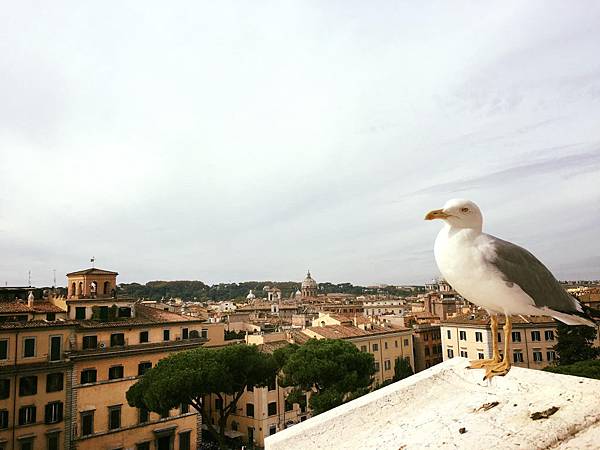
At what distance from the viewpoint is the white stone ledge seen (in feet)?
12.4

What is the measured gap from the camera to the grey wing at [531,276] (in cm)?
484

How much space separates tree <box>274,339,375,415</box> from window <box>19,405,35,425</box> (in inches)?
608

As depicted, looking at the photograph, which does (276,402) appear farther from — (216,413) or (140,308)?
(140,308)

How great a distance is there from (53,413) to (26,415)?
147 cm

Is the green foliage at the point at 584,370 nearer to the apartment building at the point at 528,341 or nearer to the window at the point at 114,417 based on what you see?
the apartment building at the point at 528,341

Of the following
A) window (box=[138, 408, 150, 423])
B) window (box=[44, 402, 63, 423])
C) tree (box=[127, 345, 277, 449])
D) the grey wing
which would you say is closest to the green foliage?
tree (box=[127, 345, 277, 449])

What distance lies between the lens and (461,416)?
14.4ft

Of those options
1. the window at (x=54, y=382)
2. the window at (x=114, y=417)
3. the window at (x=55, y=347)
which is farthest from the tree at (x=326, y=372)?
the window at (x=55, y=347)

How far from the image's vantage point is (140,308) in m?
39.3

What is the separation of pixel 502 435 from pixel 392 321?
62.8 m

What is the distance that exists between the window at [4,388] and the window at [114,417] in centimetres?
622

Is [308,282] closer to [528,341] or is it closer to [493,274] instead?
[528,341]

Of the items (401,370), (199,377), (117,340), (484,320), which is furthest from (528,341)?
(117,340)

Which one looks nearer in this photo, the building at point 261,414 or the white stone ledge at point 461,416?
the white stone ledge at point 461,416
